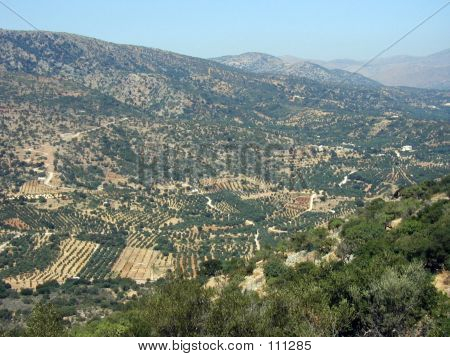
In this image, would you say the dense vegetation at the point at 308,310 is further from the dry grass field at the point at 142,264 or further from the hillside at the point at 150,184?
the dry grass field at the point at 142,264

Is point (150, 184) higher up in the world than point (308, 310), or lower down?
lower down

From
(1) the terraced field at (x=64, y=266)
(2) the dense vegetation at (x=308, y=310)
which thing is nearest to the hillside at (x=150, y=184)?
(1) the terraced field at (x=64, y=266)

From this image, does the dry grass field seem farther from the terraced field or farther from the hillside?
the terraced field

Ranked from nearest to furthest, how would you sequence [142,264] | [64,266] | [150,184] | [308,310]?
1. [308,310]
2. [64,266]
3. [142,264]
4. [150,184]

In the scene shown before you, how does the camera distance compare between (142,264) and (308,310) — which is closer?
(308,310)

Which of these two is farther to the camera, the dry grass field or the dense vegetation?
the dry grass field

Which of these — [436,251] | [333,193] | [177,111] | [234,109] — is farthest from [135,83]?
[436,251]

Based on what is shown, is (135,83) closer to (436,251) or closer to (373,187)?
(373,187)

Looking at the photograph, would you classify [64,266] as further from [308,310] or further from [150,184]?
[308,310]

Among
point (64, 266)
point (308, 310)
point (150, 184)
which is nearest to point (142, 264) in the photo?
point (64, 266)

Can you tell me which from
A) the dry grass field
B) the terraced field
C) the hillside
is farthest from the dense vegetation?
the terraced field

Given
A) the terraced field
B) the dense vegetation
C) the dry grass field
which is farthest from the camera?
the dry grass field
